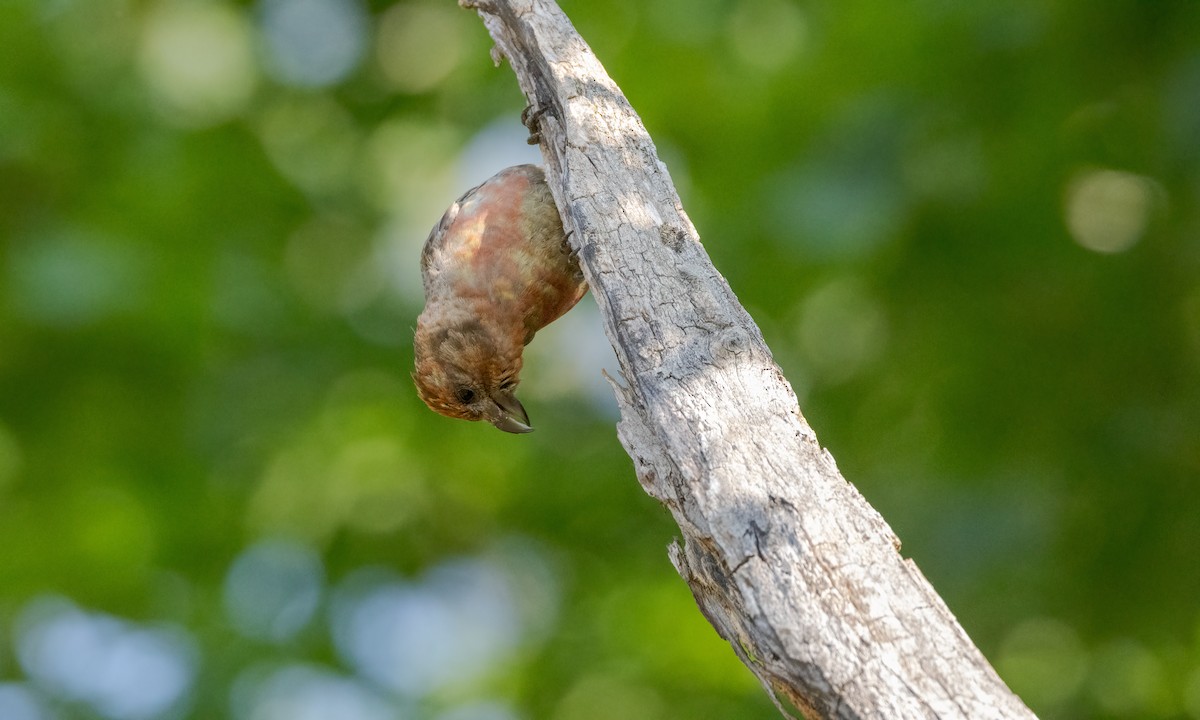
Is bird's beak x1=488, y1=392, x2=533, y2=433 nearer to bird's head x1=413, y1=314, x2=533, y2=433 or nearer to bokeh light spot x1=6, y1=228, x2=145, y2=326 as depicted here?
bird's head x1=413, y1=314, x2=533, y2=433

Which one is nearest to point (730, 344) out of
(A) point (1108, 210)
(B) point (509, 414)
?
(B) point (509, 414)

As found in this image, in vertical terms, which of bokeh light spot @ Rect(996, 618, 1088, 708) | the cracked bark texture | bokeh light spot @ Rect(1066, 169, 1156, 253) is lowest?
the cracked bark texture

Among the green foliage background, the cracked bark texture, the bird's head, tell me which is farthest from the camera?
the green foliage background

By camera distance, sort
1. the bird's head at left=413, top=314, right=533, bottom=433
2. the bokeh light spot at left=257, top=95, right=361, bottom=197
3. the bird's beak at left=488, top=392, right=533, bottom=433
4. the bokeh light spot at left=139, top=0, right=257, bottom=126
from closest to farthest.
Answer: the bird's head at left=413, top=314, right=533, bottom=433 → the bird's beak at left=488, top=392, right=533, bottom=433 → the bokeh light spot at left=139, top=0, right=257, bottom=126 → the bokeh light spot at left=257, top=95, right=361, bottom=197

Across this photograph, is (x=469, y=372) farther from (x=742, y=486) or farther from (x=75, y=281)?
(x=75, y=281)

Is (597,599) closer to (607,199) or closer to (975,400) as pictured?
(975,400)

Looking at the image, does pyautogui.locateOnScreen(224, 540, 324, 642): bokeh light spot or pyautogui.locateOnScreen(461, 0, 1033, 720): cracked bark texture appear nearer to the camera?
pyautogui.locateOnScreen(461, 0, 1033, 720): cracked bark texture

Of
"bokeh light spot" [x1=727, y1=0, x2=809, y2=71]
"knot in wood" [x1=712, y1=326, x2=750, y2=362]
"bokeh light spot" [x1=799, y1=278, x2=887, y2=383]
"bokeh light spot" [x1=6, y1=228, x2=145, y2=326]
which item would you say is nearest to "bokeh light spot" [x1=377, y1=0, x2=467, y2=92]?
"bokeh light spot" [x1=727, y1=0, x2=809, y2=71]
